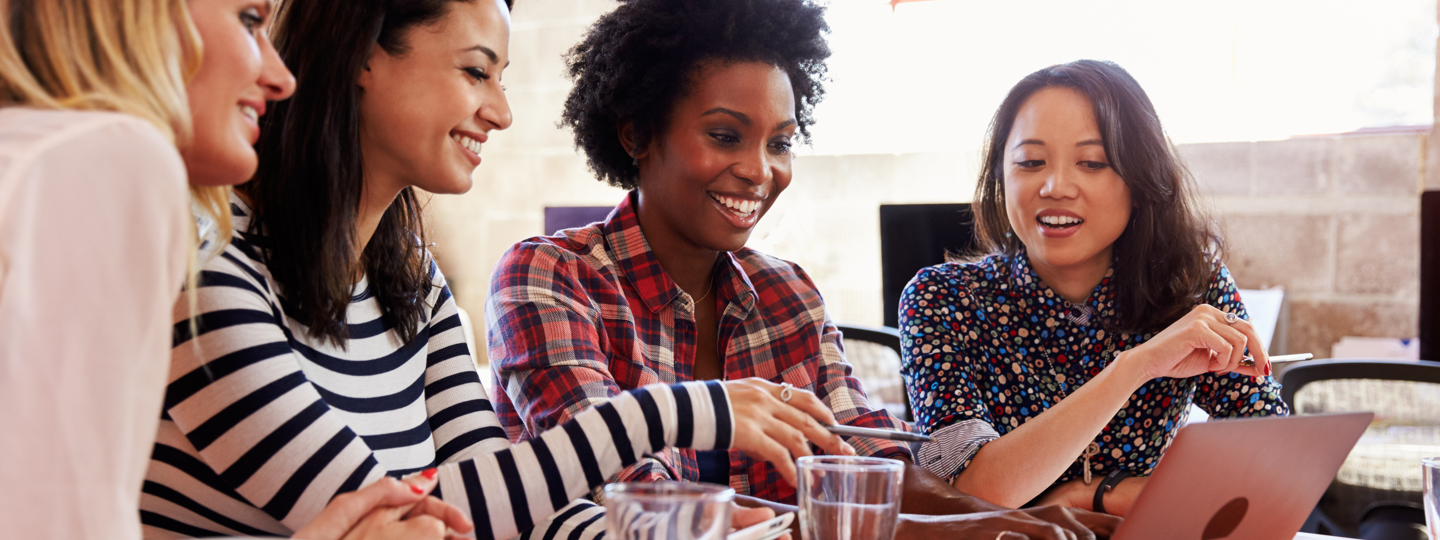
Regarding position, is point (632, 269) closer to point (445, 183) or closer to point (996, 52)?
point (445, 183)

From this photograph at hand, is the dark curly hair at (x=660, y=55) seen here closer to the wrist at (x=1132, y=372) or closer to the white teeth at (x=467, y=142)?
the white teeth at (x=467, y=142)

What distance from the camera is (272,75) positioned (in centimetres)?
82

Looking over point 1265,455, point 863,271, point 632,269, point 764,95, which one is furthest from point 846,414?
point 863,271

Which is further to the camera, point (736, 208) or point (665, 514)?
point (736, 208)

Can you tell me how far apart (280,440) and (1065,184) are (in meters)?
1.17

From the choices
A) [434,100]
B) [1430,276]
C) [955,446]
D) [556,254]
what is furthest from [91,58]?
[1430,276]

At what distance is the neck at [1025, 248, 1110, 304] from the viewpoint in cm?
165

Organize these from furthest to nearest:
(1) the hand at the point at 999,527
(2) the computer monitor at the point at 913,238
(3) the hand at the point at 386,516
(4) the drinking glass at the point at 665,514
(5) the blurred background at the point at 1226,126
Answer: (5) the blurred background at the point at 1226,126 → (2) the computer monitor at the point at 913,238 → (1) the hand at the point at 999,527 → (3) the hand at the point at 386,516 → (4) the drinking glass at the point at 665,514

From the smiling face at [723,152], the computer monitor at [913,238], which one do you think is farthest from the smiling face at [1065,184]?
the computer monitor at [913,238]

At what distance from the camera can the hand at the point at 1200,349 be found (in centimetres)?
127

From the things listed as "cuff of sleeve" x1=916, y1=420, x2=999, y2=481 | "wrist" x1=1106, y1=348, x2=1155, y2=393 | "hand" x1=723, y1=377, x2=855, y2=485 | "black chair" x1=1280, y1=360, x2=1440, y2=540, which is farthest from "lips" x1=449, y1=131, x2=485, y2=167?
"black chair" x1=1280, y1=360, x2=1440, y2=540

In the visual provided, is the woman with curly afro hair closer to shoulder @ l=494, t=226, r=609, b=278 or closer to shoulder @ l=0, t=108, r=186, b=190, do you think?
shoulder @ l=494, t=226, r=609, b=278

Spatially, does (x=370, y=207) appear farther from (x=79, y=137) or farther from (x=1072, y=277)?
(x=1072, y=277)

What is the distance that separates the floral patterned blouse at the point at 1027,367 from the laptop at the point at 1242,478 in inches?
20.6
